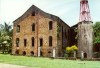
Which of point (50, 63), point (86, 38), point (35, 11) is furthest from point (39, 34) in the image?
point (50, 63)

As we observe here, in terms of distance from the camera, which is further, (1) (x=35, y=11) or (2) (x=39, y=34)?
(1) (x=35, y=11)

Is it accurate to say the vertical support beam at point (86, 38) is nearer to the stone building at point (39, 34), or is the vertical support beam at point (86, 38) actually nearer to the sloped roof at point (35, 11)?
the stone building at point (39, 34)

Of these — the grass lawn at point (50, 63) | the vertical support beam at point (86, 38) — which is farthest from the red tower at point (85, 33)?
the grass lawn at point (50, 63)


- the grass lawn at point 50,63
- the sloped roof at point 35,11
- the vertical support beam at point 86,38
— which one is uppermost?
the sloped roof at point 35,11

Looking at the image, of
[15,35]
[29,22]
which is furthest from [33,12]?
[15,35]

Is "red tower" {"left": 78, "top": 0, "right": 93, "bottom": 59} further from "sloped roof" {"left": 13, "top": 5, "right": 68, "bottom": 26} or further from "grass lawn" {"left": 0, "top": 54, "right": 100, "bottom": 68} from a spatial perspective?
"grass lawn" {"left": 0, "top": 54, "right": 100, "bottom": 68}

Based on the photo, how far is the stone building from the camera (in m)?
52.1

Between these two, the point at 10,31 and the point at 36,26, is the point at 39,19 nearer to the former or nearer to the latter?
the point at 36,26

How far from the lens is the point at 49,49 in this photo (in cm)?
5212

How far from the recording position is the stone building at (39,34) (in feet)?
171

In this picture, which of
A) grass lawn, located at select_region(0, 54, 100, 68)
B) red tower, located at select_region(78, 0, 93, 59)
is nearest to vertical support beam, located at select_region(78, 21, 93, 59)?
red tower, located at select_region(78, 0, 93, 59)

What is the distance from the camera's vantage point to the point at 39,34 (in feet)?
177

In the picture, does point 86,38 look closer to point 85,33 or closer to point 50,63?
point 85,33

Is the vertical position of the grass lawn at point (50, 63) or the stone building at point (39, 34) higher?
the stone building at point (39, 34)
